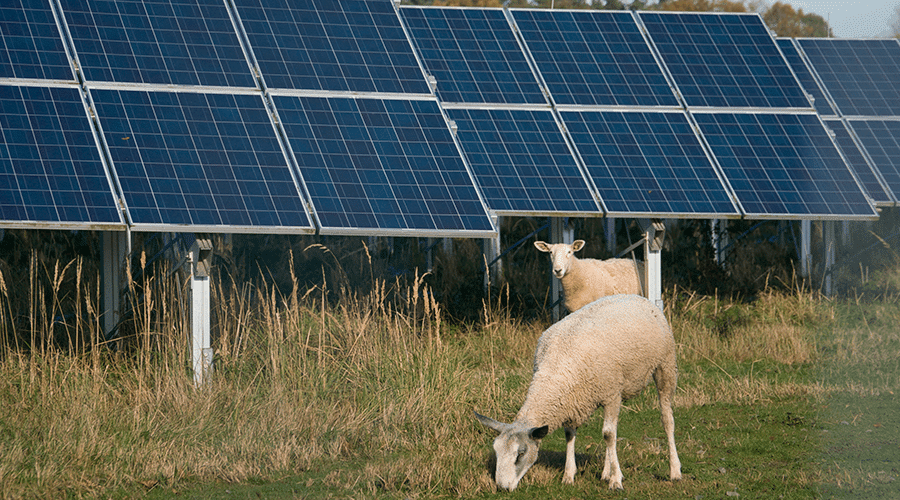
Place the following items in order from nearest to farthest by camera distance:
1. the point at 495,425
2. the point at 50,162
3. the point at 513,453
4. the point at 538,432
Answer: the point at 538,432 < the point at 513,453 < the point at 495,425 < the point at 50,162

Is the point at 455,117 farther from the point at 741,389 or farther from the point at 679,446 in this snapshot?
the point at 679,446

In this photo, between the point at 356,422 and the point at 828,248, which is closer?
the point at 356,422

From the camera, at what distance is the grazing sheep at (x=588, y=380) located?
8.84m

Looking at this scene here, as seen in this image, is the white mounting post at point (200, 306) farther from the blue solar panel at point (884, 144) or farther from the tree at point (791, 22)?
the tree at point (791, 22)

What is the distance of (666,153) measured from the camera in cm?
1666

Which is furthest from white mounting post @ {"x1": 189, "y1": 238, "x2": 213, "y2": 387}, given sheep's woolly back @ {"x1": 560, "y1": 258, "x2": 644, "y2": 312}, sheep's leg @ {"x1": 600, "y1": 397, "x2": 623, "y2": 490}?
sheep's woolly back @ {"x1": 560, "y1": 258, "x2": 644, "y2": 312}

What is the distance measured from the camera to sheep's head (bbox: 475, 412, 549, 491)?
28.8 feet

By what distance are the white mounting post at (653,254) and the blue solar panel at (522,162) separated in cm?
88

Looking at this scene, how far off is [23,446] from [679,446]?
6423 millimetres

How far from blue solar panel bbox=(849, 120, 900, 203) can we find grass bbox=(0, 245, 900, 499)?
6.41m

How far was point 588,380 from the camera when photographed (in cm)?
912

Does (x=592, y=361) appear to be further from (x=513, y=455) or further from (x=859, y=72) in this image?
(x=859, y=72)

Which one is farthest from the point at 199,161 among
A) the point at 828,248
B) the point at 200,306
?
the point at 828,248

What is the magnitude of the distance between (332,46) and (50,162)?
4875 millimetres
